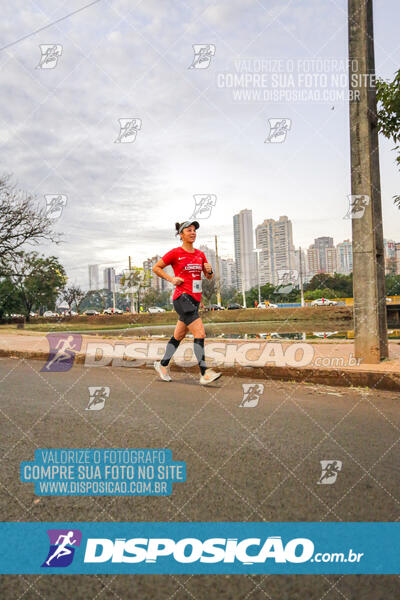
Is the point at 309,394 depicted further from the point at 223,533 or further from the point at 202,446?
the point at 223,533

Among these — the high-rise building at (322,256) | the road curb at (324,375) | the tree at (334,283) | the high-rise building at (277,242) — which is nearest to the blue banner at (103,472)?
the road curb at (324,375)

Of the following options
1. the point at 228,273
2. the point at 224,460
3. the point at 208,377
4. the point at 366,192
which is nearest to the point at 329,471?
the point at 224,460

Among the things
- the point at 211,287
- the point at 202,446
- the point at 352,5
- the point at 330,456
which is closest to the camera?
the point at 330,456

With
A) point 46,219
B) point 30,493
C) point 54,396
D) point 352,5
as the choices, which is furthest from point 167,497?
point 46,219

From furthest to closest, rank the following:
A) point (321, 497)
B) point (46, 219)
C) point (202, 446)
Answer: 1. point (46, 219)
2. point (202, 446)
3. point (321, 497)

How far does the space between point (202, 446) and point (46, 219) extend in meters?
26.0

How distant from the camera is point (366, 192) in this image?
20.5ft

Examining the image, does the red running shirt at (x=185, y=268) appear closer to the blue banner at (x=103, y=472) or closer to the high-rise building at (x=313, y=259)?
the blue banner at (x=103, y=472)

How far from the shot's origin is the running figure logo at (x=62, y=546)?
184 centimetres

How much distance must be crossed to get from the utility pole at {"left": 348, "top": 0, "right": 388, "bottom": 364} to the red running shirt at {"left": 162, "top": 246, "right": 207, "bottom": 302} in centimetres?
220

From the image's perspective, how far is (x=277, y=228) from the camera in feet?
208

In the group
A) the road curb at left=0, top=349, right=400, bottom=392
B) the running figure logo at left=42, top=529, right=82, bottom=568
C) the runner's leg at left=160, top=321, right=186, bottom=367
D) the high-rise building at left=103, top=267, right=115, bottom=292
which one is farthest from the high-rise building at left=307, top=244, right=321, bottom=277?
the running figure logo at left=42, top=529, right=82, bottom=568

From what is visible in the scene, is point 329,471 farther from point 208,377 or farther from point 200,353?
point 200,353

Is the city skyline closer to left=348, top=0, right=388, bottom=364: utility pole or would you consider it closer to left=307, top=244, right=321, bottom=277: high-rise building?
left=307, top=244, right=321, bottom=277: high-rise building
